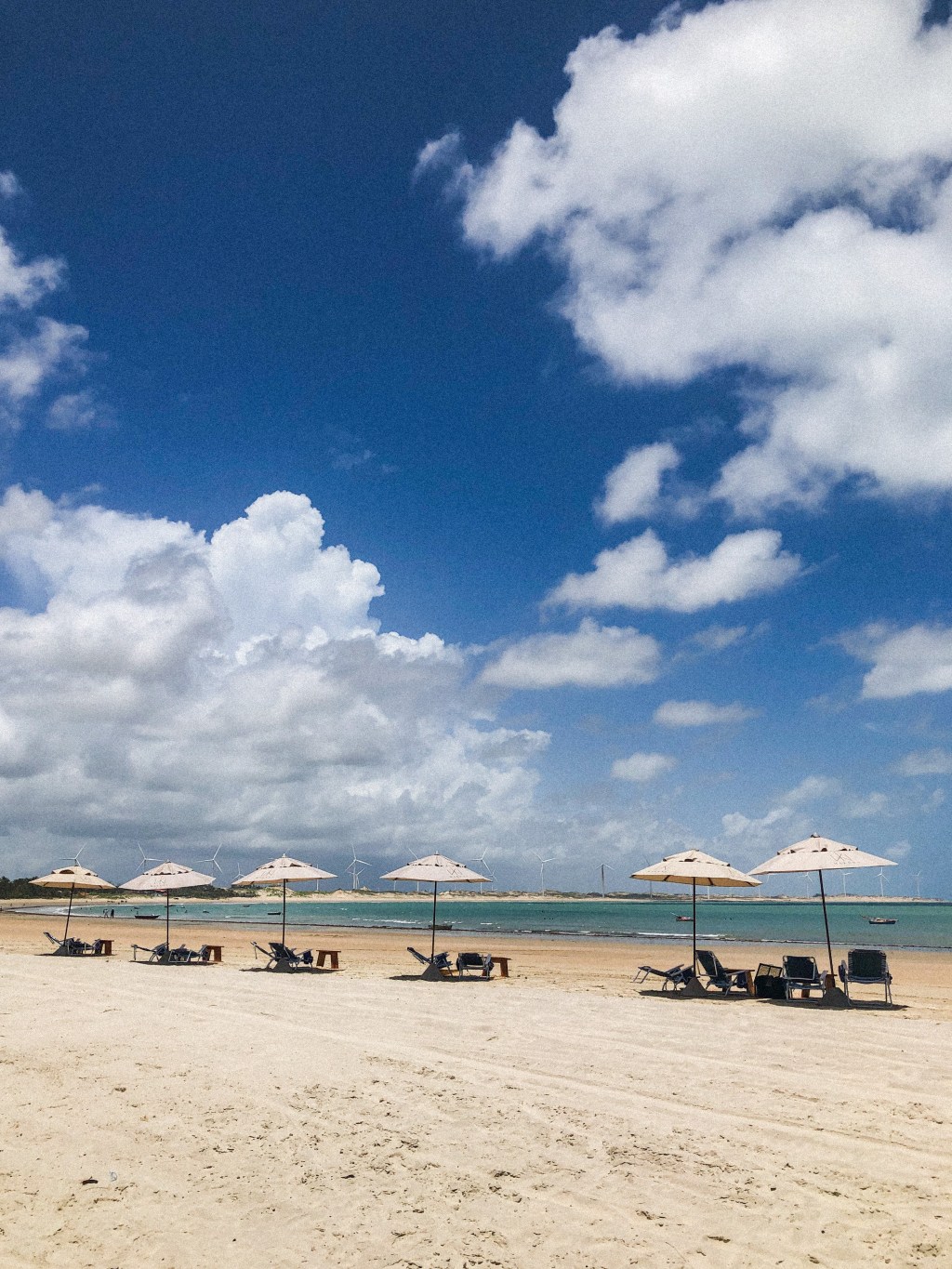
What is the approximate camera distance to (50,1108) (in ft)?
26.7

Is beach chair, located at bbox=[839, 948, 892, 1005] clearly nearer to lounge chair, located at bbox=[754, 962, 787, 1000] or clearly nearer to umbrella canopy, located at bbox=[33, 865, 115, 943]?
lounge chair, located at bbox=[754, 962, 787, 1000]

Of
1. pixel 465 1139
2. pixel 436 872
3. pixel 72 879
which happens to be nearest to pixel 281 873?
pixel 436 872

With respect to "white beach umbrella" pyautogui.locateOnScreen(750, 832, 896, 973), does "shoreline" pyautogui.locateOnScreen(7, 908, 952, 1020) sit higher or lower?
lower

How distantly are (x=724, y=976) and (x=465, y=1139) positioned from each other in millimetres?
11241

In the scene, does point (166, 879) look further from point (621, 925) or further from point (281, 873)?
point (621, 925)

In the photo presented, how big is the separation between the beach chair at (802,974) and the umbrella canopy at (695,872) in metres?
1.68

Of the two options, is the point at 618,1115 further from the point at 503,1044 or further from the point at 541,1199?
the point at 503,1044

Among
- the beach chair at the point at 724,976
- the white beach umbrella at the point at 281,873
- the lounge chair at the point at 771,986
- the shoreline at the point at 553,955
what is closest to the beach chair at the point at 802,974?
the lounge chair at the point at 771,986

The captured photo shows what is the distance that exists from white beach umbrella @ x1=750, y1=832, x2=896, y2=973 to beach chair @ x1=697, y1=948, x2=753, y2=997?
1588 mm

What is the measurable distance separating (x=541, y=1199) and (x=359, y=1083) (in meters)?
3.32

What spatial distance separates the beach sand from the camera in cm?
571

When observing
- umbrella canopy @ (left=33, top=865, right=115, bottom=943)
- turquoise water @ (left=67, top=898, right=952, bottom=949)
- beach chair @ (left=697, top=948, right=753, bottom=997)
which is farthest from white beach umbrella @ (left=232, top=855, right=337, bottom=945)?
turquoise water @ (left=67, top=898, right=952, bottom=949)

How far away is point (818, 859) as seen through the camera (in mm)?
16531

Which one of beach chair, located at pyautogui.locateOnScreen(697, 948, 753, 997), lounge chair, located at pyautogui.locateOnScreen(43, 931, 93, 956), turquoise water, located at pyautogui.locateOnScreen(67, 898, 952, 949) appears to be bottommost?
turquoise water, located at pyautogui.locateOnScreen(67, 898, 952, 949)
